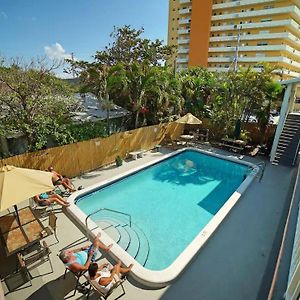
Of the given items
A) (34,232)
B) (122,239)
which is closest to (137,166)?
(122,239)

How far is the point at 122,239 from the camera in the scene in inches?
296

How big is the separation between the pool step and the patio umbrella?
2.92 m

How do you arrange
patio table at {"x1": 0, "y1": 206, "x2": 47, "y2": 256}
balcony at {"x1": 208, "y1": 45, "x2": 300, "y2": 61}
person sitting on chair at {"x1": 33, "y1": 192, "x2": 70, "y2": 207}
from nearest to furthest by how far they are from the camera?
patio table at {"x1": 0, "y1": 206, "x2": 47, "y2": 256} → person sitting on chair at {"x1": 33, "y1": 192, "x2": 70, "y2": 207} → balcony at {"x1": 208, "y1": 45, "x2": 300, "y2": 61}

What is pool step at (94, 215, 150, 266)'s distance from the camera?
23.3ft

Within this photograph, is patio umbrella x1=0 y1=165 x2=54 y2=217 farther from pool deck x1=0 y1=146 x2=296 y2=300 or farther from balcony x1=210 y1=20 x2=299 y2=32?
balcony x1=210 y1=20 x2=299 y2=32

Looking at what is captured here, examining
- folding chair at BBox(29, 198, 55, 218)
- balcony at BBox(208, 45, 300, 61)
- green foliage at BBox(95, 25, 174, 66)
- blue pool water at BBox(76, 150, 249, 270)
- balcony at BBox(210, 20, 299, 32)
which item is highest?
balcony at BBox(210, 20, 299, 32)

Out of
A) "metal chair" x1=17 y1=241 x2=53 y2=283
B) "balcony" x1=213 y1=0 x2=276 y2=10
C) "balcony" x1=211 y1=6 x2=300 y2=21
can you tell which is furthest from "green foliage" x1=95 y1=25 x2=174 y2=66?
"balcony" x1=213 y1=0 x2=276 y2=10

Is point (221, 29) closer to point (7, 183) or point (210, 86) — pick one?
point (210, 86)

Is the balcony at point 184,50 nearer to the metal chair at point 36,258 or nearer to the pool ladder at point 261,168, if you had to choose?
the pool ladder at point 261,168

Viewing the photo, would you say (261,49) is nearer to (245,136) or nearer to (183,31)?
(183,31)

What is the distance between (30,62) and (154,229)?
961 cm

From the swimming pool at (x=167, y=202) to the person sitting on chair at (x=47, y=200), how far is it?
45cm

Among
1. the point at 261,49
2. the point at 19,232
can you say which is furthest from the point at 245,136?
the point at 261,49

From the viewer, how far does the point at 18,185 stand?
5.86 meters
